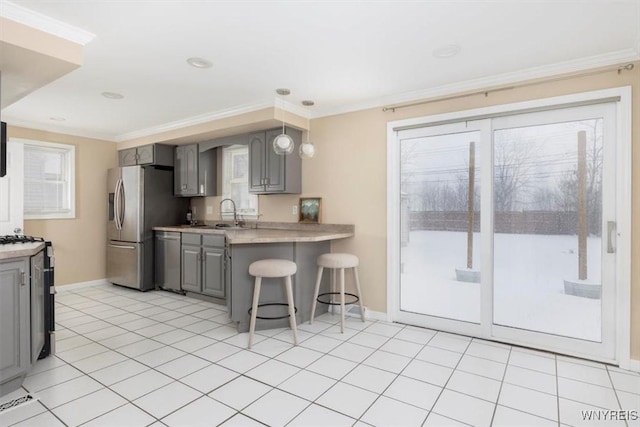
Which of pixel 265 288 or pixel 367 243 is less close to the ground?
pixel 367 243

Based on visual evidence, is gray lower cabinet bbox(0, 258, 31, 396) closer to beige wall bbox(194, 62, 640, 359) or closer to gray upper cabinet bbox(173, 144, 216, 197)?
beige wall bbox(194, 62, 640, 359)

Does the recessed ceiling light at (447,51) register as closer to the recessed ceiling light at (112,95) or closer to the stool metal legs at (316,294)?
the stool metal legs at (316,294)

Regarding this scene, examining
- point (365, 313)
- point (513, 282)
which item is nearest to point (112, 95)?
point (365, 313)

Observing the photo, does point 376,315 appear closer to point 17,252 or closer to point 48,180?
point 17,252

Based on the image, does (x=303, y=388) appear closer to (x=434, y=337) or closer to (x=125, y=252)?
(x=434, y=337)

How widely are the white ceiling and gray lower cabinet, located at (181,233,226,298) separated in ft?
5.81

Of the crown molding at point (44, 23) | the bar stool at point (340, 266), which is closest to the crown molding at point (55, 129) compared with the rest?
the crown molding at point (44, 23)

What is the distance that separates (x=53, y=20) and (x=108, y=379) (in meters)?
2.50

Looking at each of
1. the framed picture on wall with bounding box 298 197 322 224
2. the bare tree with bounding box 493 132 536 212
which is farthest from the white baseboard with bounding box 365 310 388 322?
the bare tree with bounding box 493 132 536 212

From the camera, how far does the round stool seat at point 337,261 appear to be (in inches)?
136

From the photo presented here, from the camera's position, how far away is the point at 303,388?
2.29 meters

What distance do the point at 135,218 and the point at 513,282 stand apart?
4.96 m

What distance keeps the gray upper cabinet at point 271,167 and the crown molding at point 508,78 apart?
32.0 inches

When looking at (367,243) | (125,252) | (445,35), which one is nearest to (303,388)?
(367,243)
